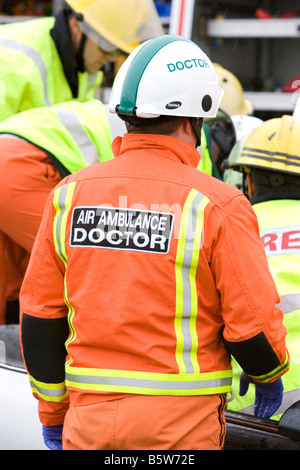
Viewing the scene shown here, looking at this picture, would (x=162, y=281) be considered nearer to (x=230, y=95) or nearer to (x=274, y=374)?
(x=274, y=374)

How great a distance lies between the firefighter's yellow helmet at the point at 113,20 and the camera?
3.89 metres

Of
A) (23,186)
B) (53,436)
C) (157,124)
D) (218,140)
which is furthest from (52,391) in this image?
(218,140)

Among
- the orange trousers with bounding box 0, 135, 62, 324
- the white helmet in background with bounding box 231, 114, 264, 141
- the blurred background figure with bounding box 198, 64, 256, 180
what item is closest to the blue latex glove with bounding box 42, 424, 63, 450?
the orange trousers with bounding box 0, 135, 62, 324

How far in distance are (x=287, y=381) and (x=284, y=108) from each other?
3.75m

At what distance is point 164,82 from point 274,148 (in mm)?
885

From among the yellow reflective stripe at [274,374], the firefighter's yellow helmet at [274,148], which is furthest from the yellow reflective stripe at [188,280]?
the firefighter's yellow helmet at [274,148]

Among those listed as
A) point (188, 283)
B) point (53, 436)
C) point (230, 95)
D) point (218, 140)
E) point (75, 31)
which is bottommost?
point (230, 95)

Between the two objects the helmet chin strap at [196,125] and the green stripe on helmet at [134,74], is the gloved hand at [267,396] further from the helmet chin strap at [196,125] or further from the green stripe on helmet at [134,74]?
the green stripe on helmet at [134,74]

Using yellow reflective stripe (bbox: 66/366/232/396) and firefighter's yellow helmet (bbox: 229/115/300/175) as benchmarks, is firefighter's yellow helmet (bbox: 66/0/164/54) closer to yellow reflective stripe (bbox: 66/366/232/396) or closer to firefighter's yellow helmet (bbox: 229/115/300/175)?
firefighter's yellow helmet (bbox: 229/115/300/175)

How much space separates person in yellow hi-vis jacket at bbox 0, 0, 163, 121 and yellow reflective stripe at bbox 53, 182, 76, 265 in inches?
67.2

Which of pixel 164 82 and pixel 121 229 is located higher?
pixel 164 82

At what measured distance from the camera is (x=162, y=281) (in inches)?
70.2

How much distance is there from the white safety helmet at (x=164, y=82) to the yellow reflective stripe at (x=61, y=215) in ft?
0.81

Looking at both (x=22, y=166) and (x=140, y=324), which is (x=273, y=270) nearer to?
(x=140, y=324)
